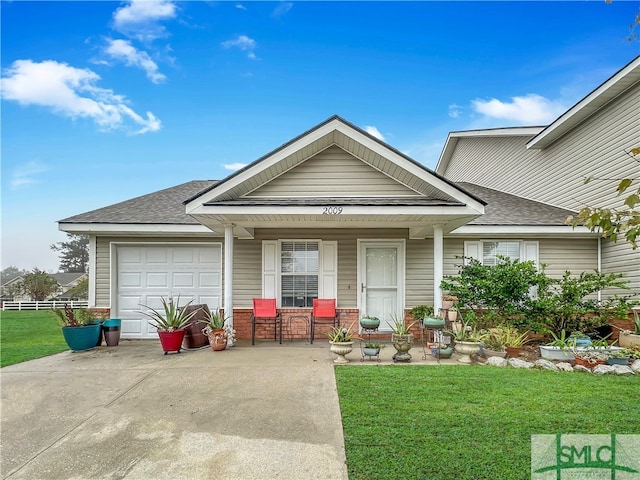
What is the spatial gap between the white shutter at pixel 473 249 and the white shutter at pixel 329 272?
329cm

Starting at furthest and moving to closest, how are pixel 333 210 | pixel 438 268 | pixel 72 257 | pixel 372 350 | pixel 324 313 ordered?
pixel 72 257, pixel 324 313, pixel 438 268, pixel 333 210, pixel 372 350

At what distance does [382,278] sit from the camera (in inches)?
369

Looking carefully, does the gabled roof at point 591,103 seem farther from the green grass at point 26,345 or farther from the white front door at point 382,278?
the green grass at point 26,345

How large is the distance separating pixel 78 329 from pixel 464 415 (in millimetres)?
7229

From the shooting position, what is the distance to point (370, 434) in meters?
3.46

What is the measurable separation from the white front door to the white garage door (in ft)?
11.9

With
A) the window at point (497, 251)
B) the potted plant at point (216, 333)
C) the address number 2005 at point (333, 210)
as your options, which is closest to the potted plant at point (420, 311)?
the window at point (497, 251)

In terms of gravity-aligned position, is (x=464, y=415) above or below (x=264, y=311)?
below

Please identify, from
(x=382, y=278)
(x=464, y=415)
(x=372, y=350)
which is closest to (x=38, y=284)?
(x=382, y=278)

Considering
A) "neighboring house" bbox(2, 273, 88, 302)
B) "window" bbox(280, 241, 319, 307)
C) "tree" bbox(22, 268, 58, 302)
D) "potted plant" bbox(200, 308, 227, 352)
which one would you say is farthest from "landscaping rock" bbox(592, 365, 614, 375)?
"neighboring house" bbox(2, 273, 88, 302)

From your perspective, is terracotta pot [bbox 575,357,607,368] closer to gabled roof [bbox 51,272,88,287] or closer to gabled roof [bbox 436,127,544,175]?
gabled roof [bbox 436,127,544,175]

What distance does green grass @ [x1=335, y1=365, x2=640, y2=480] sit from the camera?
9.66ft

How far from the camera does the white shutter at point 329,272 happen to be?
30.1 ft

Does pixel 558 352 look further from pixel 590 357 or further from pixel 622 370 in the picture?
pixel 622 370
